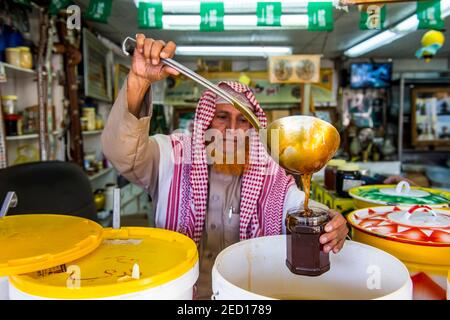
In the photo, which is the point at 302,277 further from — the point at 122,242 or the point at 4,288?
the point at 4,288

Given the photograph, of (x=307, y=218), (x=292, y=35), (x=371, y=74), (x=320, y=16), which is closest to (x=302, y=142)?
(x=307, y=218)

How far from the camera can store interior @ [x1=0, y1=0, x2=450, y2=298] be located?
2.03 m

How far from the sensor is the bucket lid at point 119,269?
510 mm

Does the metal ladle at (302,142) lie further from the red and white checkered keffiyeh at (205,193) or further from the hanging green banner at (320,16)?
the hanging green banner at (320,16)

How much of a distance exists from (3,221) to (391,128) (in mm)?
7668

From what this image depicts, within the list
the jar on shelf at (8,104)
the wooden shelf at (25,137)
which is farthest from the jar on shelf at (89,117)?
the jar on shelf at (8,104)

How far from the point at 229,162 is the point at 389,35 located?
15.5 ft

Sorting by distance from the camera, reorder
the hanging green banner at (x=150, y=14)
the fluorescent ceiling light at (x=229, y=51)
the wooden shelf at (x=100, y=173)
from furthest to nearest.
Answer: the fluorescent ceiling light at (x=229, y=51)
the wooden shelf at (x=100, y=173)
the hanging green banner at (x=150, y=14)

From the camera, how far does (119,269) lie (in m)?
0.59

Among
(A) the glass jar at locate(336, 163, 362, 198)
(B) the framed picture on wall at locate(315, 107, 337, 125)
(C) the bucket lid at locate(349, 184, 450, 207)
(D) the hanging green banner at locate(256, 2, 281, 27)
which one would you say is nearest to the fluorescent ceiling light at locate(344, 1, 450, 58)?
(B) the framed picture on wall at locate(315, 107, 337, 125)

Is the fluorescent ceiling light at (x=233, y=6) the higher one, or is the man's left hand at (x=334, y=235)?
the fluorescent ceiling light at (x=233, y=6)

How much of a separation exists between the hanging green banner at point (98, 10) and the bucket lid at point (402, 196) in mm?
2589

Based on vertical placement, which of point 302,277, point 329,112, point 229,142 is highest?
point 329,112
